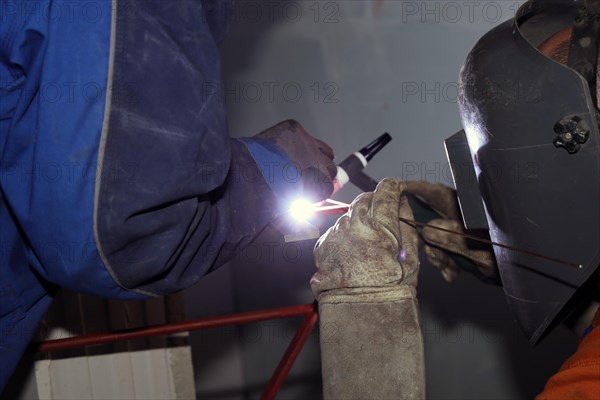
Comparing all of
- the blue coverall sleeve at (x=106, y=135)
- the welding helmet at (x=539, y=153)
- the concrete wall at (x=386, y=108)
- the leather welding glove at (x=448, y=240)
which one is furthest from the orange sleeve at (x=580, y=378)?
the concrete wall at (x=386, y=108)

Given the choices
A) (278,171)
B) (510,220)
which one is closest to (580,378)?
(510,220)

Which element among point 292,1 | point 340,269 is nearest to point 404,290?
point 340,269

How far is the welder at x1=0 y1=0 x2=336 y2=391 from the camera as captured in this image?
2.93ft

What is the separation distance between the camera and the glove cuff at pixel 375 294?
1.15m

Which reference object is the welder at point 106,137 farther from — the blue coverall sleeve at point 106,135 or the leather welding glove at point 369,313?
the leather welding glove at point 369,313

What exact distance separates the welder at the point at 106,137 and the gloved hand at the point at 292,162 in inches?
13.3

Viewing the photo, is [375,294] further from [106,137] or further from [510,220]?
[106,137]

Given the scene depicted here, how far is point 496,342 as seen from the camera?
221 centimetres

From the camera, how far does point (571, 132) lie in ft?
3.53

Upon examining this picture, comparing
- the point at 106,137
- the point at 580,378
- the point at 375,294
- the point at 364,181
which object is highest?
the point at 106,137

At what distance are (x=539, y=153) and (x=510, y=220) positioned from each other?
0.14 meters

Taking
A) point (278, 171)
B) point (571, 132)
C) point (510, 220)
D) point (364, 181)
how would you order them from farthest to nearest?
point (364, 181) → point (278, 171) → point (510, 220) → point (571, 132)

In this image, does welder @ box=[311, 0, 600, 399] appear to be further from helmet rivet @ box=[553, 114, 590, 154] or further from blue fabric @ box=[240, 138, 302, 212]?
blue fabric @ box=[240, 138, 302, 212]

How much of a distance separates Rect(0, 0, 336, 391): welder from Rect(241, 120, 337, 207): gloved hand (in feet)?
1.11
